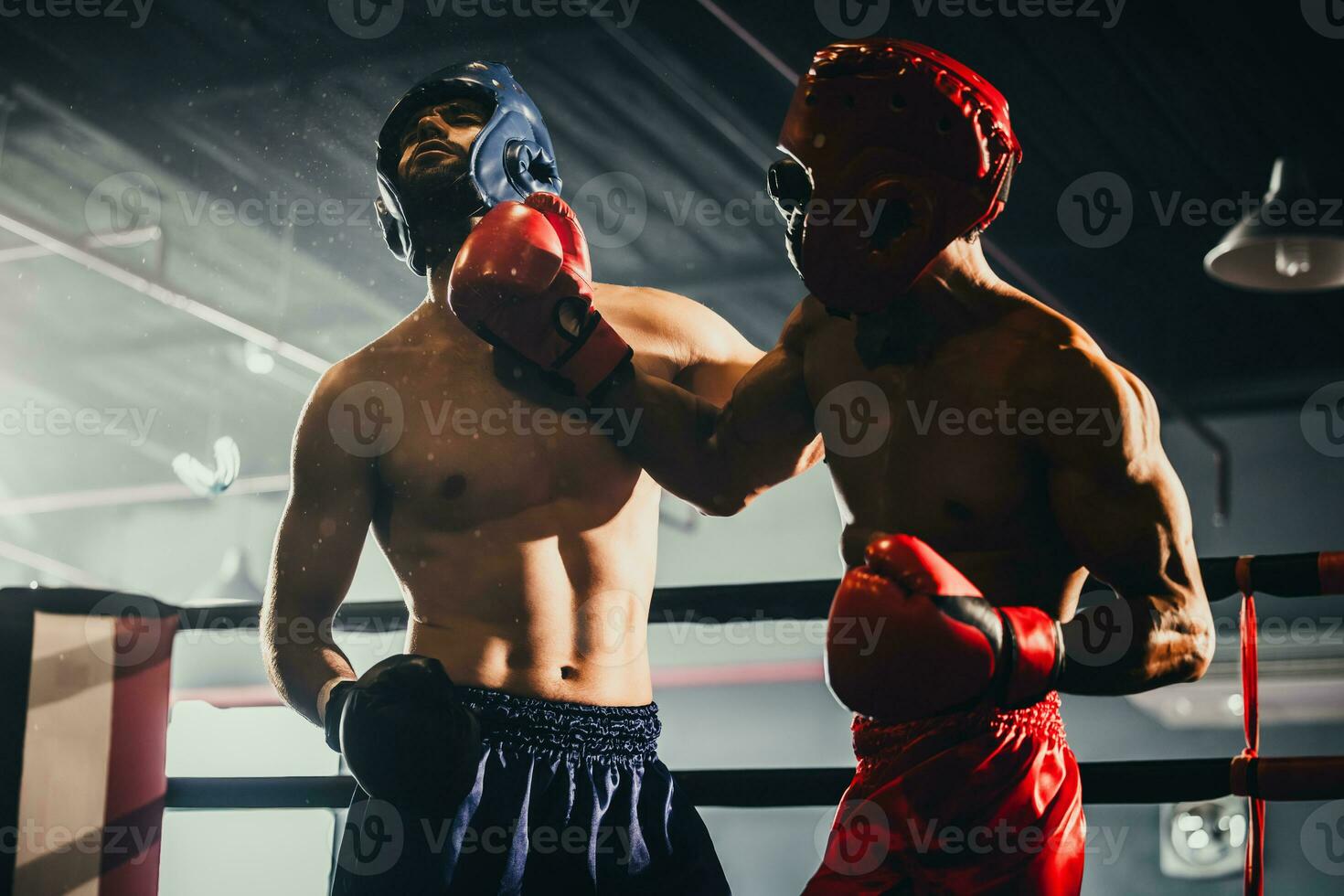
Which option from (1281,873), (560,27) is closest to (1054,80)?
(560,27)

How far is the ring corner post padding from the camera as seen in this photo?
1786 millimetres

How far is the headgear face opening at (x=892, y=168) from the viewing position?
1.36 m

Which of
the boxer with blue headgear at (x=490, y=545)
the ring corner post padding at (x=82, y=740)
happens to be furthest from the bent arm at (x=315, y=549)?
the ring corner post padding at (x=82, y=740)

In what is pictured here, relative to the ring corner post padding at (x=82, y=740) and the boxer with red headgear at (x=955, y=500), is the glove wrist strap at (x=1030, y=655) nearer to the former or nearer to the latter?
the boxer with red headgear at (x=955, y=500)

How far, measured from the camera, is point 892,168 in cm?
136

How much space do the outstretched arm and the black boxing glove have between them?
0.40 m
